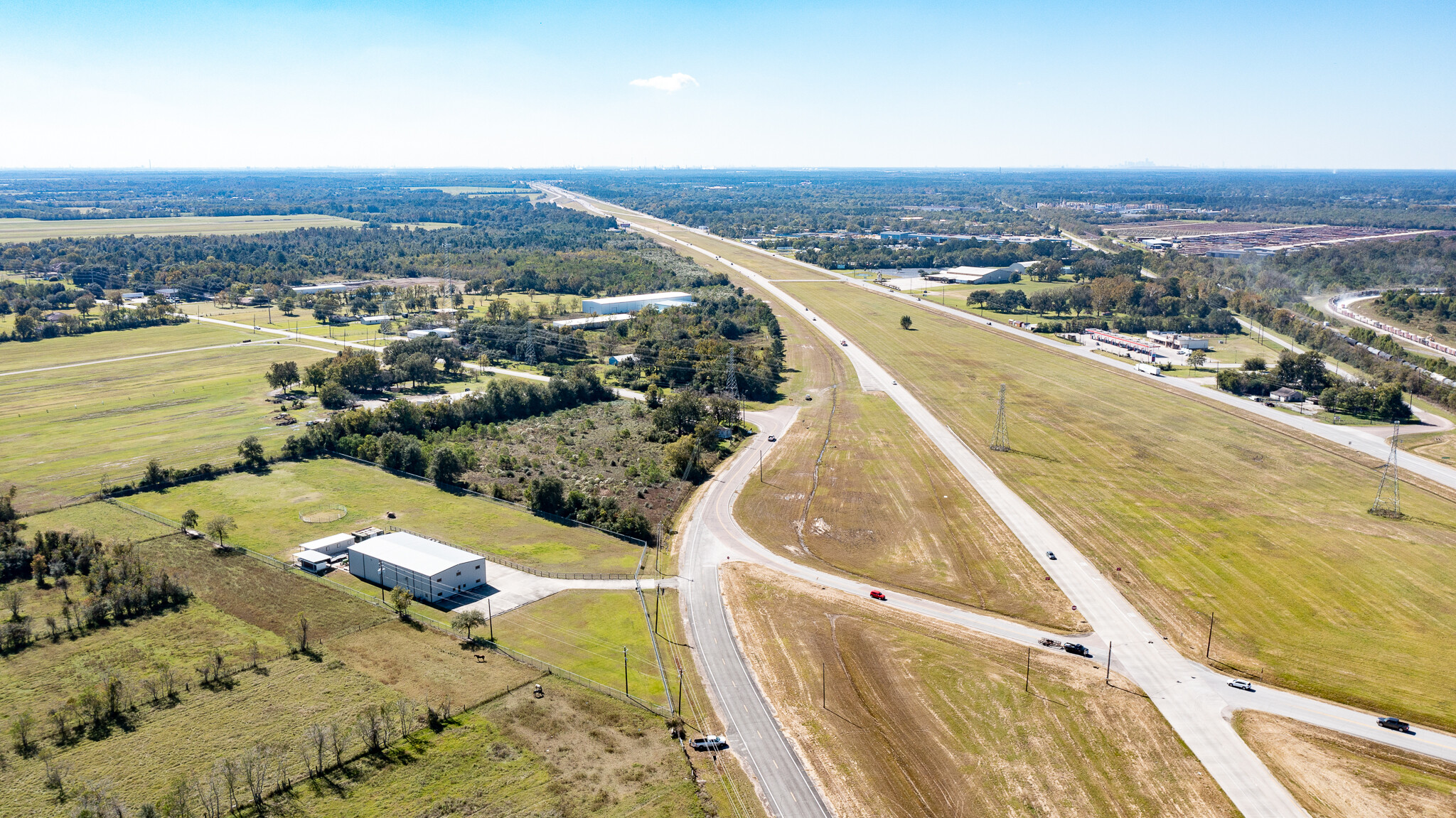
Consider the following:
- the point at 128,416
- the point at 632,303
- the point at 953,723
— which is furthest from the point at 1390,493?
the point at 128,416

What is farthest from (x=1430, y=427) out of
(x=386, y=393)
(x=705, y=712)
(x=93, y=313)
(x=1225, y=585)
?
(x=93, y=313)

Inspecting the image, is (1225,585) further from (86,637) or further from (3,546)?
(3,546)

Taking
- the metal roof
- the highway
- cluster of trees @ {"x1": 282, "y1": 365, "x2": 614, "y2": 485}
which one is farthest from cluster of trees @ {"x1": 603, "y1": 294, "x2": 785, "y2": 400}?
the metal roof

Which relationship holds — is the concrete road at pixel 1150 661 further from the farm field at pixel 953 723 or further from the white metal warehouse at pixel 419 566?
the white metal warehouse at pixel 419 566

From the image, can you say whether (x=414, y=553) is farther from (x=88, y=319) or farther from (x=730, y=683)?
(x=88, y=319)

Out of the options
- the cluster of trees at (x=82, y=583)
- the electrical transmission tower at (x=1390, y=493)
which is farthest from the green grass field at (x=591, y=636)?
the electrical transmission tower at (x=1390, y=493)

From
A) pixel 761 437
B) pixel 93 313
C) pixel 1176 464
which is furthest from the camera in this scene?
pixel 93 313
